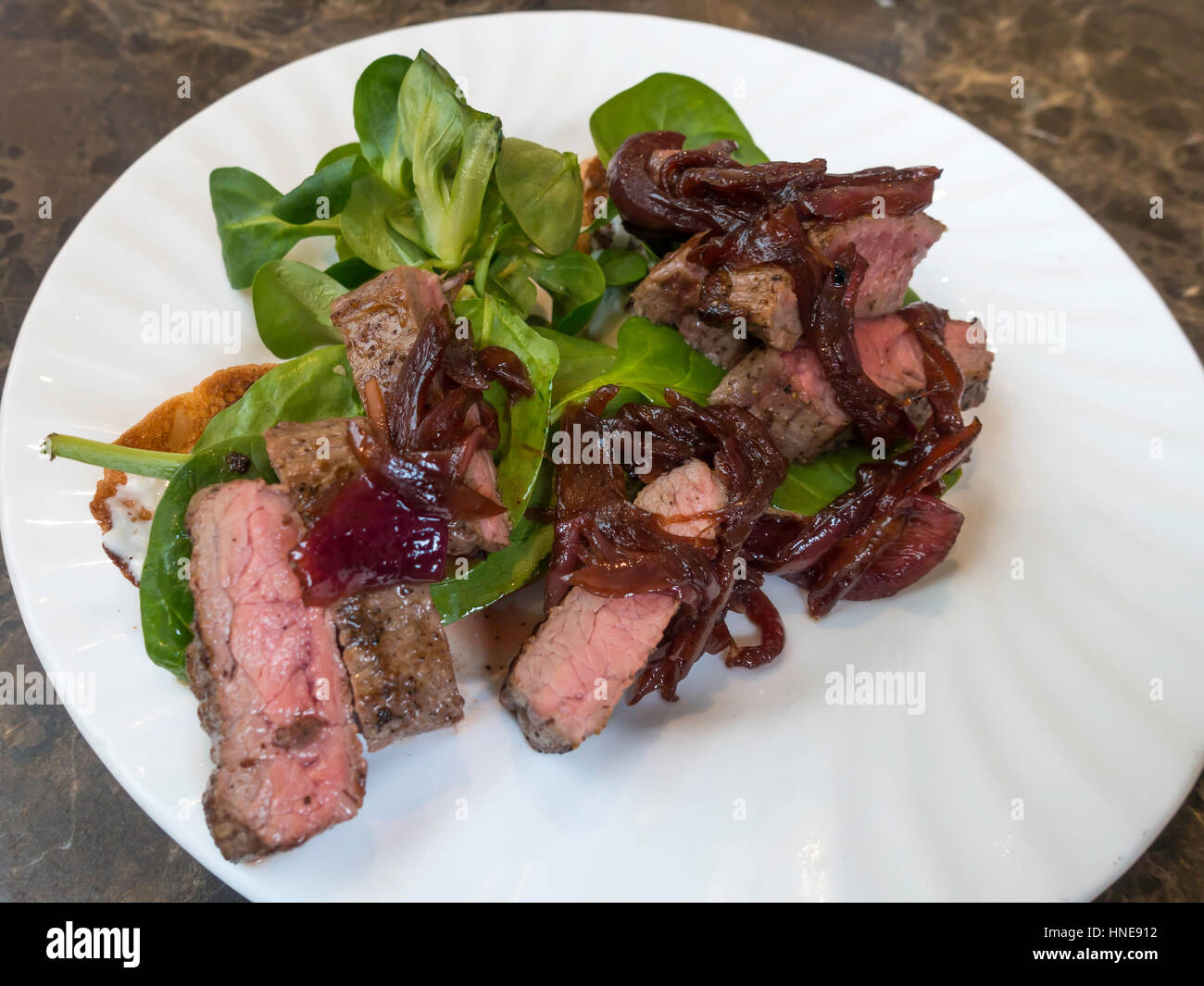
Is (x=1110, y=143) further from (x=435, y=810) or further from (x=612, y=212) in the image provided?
(x=435, y=810)

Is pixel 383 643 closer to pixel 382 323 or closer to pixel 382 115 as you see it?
pixel 382 323

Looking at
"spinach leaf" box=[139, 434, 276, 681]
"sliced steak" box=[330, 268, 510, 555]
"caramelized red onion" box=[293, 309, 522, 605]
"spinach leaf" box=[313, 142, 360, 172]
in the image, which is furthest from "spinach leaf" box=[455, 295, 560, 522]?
"spinach leaf" box=[313, 142, 360, 172]

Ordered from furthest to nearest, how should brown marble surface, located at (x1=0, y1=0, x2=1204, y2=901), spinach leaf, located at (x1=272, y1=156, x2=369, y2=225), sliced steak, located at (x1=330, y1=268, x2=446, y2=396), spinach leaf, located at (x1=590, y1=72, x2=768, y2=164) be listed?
brown marble surface, located at (x1=0, y1=0, x2=1204, y2=901) < spinach leaf, located at (x1=590, y1=72, x2=768, y2=164) < spinach leaf, located at (x1=272, y1=156, x2=369, y2=225) < sliced steak, located at (x1=330, y1=268, x2=446, y2=396)

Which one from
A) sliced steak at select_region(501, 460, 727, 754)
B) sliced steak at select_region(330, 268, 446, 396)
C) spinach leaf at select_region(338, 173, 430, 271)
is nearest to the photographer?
sliced steak at select_region(501, 460, 727, 754)

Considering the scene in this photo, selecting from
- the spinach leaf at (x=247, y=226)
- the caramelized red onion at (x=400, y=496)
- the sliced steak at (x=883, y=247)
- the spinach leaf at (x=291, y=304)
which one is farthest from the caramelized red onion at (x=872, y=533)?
the spinach leaf at (x=247, y=226)

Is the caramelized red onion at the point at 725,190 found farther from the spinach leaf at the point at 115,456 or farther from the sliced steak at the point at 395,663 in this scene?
the spinach leaf at the point at 115,456

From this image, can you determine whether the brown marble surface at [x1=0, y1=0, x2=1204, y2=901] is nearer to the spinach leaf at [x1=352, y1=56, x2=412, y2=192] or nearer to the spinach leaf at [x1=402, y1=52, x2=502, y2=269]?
the spinach leaf at [x1=352, y1=56, x2=412, y2=192]

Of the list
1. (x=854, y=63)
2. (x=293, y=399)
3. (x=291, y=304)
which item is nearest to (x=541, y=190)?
(x=291, y=304)
